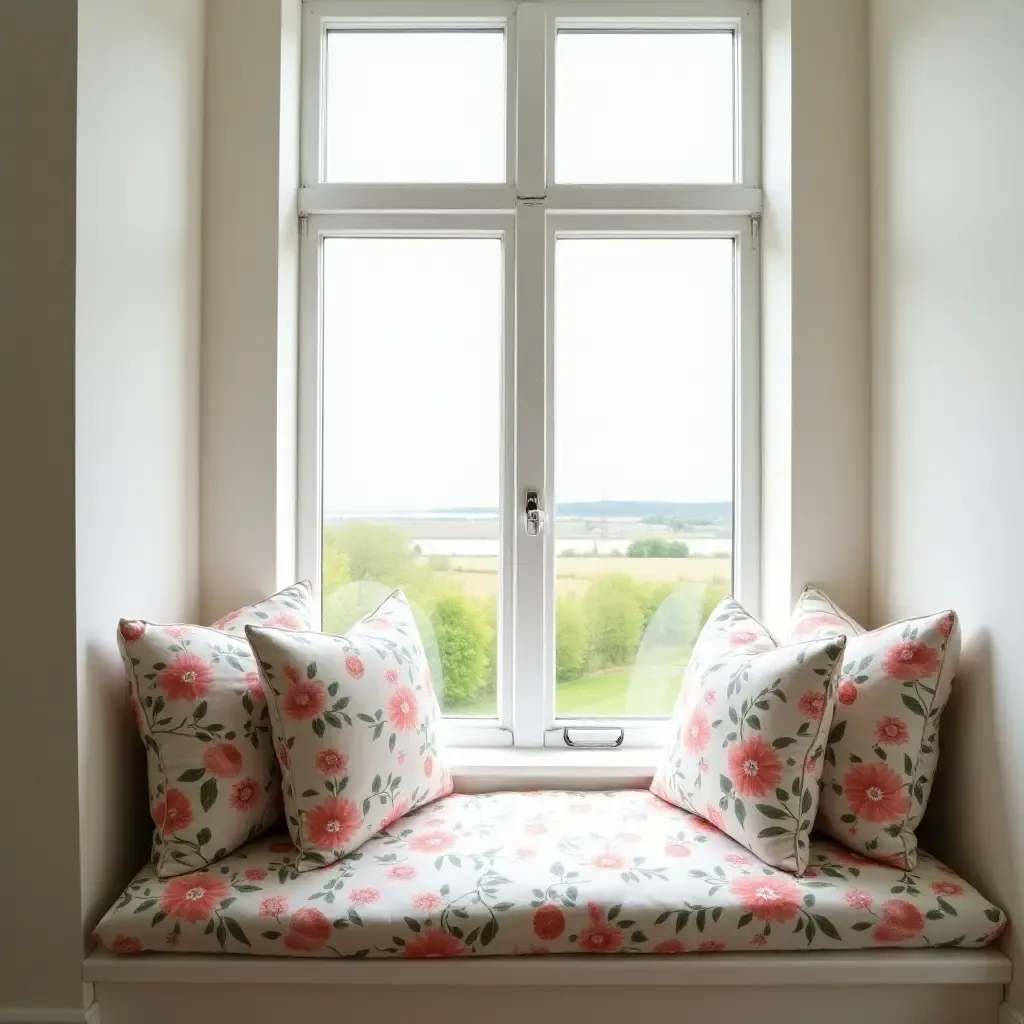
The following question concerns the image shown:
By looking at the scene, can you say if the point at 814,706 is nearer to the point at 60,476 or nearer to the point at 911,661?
the point at 911,661

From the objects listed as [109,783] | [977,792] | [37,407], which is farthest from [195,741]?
[977,792]

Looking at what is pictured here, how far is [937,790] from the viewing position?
1.50 metres

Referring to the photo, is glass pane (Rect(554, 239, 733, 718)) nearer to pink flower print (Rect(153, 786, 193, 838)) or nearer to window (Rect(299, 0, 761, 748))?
window (Rect(299, 0, 761, 748))

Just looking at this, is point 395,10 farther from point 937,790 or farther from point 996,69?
point 937,790

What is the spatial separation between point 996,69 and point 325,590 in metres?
1.68

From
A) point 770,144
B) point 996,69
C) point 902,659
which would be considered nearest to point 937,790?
point 902,659

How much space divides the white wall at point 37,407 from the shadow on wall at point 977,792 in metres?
1.52

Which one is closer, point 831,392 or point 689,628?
point 831,392

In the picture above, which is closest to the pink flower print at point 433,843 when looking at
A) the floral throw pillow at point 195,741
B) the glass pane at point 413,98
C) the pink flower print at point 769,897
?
the floral throw pillow at point 195,741

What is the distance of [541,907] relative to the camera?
127 cm

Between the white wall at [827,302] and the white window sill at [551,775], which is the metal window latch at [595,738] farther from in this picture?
the white wall at [827,302]

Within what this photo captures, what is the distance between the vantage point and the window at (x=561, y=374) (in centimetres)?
190

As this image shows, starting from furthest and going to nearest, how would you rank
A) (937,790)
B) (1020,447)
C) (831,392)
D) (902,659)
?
1. (831,392)
2. (937,790)
3. (902,659)
4. (1020,447)

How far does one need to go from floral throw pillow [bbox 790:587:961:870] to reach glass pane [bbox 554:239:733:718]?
52 centimetres
